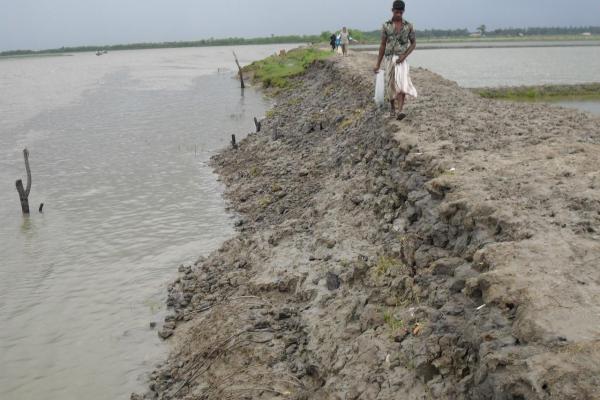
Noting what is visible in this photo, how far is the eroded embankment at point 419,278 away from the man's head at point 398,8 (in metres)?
1.88

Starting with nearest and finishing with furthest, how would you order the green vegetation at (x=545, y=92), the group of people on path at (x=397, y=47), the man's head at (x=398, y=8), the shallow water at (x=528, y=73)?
the man's head at (x=398, y=8) < the group of people on path at (x=397, y=47) < the green vegetation at (x=545, y=92) < the shallow water at (x=528, y=73)

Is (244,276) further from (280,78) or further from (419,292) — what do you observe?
(280,78)

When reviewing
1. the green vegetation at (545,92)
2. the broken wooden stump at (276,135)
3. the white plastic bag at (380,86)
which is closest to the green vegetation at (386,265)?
the white plastic bag at (380,86)

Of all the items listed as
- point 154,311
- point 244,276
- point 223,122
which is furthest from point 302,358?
point 223,122

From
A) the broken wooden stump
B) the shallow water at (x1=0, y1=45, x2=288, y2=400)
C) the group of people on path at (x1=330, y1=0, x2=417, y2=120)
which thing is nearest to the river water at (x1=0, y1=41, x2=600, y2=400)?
the shallow water at (x1=0, y1=45, x2=288, y2=400)

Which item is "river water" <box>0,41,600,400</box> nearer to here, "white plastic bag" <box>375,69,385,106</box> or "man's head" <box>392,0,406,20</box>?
"white plastic bag" <box>375,69,385,106</box>

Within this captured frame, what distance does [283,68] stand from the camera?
38281mm

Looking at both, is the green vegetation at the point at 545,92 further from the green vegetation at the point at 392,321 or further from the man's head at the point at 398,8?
the green vegetation at the point at 392,321

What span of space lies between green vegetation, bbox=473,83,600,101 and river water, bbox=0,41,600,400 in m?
12.5

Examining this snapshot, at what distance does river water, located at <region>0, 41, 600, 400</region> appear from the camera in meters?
7.12

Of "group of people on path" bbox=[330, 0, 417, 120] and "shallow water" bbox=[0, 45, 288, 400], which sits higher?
"group of people on path" bbox=[330, 0, 417, 120]

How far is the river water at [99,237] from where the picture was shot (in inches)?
281

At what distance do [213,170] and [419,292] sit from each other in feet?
39.2

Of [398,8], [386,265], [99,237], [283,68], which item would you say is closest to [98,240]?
[99,237]
